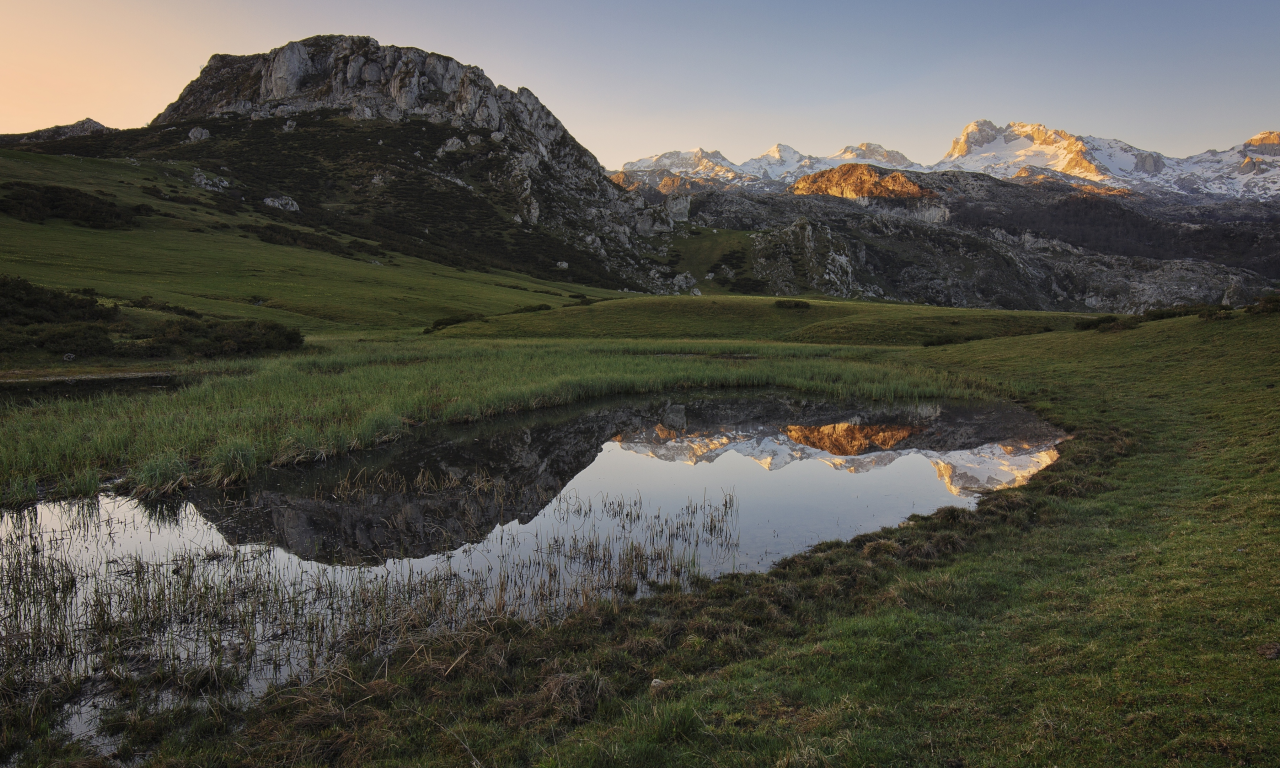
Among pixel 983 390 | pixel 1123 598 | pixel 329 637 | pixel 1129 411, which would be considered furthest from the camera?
pixel 983 390

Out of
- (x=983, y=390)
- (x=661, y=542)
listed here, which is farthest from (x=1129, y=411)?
(x=661, y=542)

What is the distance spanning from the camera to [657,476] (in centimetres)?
1961

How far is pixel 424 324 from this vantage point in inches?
2672

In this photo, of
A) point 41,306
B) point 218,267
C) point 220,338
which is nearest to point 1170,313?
point 220,338

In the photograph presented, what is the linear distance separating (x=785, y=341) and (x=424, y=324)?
4275 cm

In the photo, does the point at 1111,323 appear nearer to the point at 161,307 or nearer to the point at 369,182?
the point at 161,307

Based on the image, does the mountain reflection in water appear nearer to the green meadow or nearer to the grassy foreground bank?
the green meadow

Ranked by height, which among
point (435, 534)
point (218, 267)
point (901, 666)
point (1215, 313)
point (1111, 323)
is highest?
point (218, 267)

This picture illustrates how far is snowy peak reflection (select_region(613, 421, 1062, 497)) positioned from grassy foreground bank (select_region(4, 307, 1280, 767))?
10.0ft

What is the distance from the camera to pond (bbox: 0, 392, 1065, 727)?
9.09m

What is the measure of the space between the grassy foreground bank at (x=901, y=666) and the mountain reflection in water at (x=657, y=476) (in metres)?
2.44

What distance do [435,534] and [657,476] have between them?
8.07 meters

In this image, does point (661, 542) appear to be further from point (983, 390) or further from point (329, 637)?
point (983, 390)

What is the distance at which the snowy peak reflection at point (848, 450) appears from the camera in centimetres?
1883
